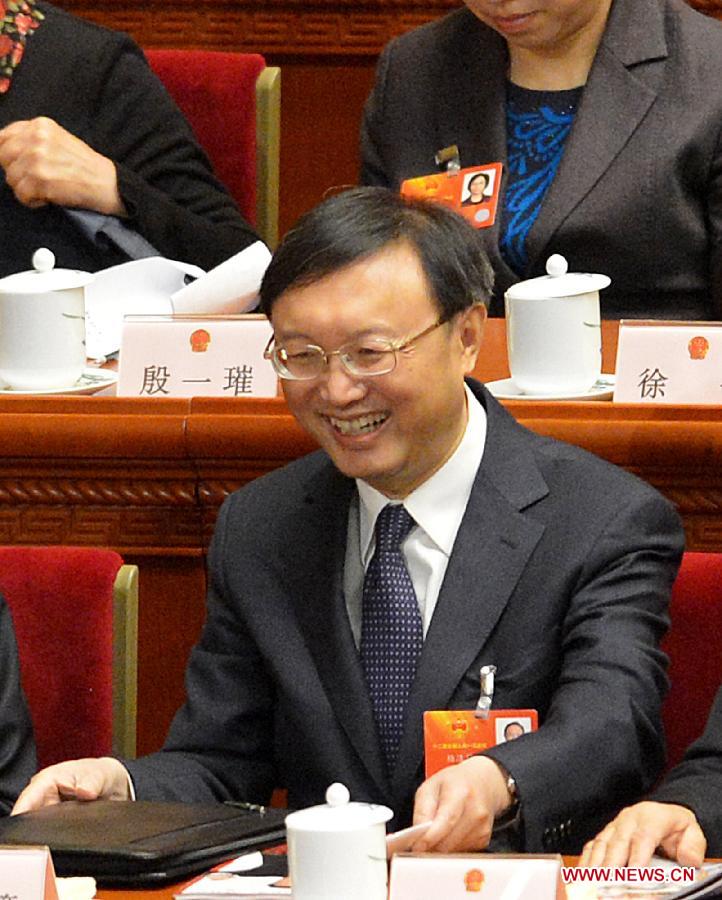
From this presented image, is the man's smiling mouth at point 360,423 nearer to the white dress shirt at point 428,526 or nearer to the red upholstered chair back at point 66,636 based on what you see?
the white dress shirt at point 428,526

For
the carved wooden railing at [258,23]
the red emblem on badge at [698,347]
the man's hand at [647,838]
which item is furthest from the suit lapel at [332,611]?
the carved wooden railing at [258,23]

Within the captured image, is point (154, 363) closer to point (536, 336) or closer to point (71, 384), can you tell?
point (71, 384)

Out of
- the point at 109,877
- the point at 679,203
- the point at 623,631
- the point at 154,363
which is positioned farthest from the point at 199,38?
the point at 109,877

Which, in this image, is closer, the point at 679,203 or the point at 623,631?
the point at 623,631

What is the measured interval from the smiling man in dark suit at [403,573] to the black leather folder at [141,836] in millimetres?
111

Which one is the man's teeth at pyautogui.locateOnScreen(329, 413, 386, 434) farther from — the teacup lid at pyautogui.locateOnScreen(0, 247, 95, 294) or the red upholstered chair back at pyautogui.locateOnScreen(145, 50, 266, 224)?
the red upholstered chair back at pyautogui.locateOnScreen(145, 50, 266, 224)

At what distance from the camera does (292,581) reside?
1849 millimetres

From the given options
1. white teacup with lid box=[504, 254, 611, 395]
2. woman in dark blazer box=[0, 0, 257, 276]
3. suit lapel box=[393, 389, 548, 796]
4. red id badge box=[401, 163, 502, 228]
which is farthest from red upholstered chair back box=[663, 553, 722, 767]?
woman in dark blazer box=[0, 0, 257, 276]

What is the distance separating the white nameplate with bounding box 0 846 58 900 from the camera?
1290 millimetres

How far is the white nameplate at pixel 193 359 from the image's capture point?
7.27ft

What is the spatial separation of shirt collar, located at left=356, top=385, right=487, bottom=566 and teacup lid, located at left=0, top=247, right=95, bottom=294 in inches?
21.1

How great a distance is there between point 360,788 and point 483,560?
23 centimetres

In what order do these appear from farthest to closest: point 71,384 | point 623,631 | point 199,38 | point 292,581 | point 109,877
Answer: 1. point 199,38
2. point 71,384
3. point 292,581
4. point 623,631
5. point 109,877

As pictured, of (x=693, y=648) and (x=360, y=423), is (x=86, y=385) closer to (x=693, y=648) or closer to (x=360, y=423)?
(x=360, y=423)
